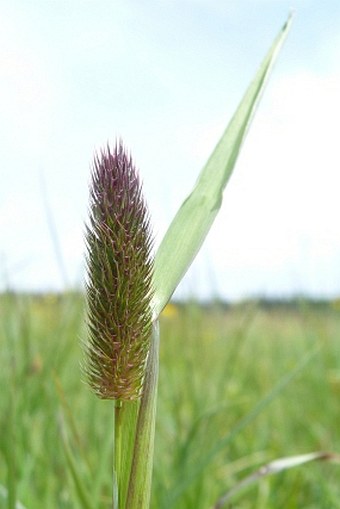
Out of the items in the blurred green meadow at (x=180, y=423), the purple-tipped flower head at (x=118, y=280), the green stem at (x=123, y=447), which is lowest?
the blurred green meadow at (x=180, y=423)

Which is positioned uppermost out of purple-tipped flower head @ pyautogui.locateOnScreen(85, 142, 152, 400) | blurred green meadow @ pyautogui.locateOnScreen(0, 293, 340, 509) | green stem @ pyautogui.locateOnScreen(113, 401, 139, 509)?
purple-tipped flower head @ pyautogui.locateOnScreen(85, 142, 152, 400)

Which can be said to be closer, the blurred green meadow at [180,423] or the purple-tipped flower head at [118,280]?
the purple-tipped flower head at [118,280]

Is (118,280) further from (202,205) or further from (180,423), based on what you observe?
(180,423)

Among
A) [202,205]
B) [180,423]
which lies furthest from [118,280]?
[180,423]

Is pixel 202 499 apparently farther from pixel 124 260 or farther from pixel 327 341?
pixel 327 341

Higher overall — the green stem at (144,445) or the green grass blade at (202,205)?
the green grass blade at (202,205)
